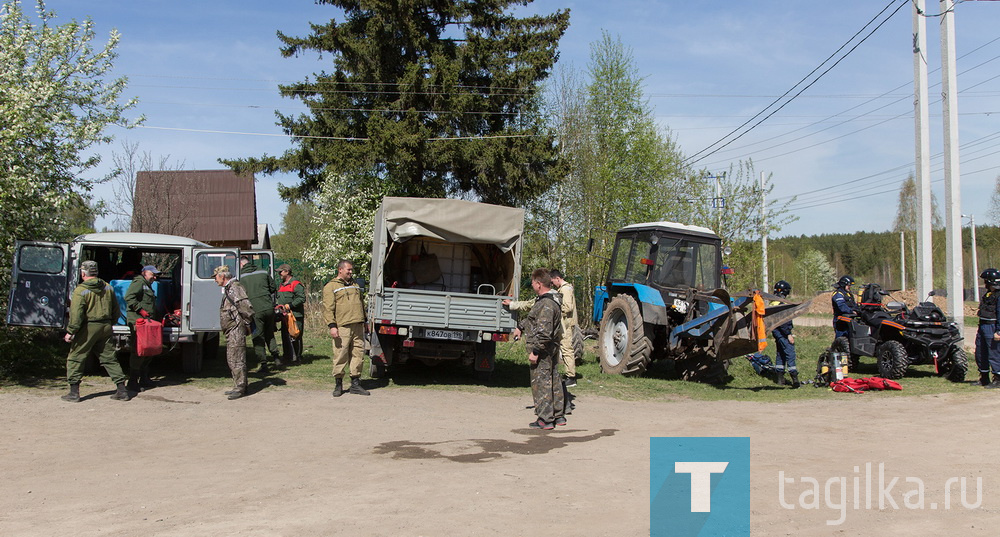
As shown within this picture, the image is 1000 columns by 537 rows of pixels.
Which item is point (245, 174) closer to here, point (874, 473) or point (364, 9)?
point (364, 9)

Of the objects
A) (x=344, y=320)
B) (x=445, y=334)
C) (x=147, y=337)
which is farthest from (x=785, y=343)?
(x=147, y=337)

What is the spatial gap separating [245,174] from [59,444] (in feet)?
54.6

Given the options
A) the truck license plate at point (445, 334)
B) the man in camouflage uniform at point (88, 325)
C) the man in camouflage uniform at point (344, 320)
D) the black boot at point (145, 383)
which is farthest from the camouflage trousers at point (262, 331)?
the truck license plate at point (445, 334)

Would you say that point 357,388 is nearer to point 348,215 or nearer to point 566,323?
point 566,323

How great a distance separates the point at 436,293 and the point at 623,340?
12.2ft

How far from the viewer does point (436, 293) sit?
36.0 feet

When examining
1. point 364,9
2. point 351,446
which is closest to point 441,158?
point 364,9

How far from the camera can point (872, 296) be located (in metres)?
13.2

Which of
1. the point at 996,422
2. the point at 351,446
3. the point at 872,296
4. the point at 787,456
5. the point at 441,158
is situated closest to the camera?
the point at 787,456

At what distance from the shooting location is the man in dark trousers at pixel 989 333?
37.7 ft

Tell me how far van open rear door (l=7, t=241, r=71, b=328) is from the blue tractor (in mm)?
8122

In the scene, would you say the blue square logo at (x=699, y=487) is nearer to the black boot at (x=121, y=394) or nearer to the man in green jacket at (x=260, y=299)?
the black boot at (x=121, y=394)

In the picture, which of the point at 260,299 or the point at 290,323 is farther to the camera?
the point at 290,323

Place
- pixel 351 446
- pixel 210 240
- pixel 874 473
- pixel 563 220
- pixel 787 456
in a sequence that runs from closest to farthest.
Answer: pixel 874 473 → pixel 787 456 → pixel 351 446 → pixel 563 220 → pixel 210 240
